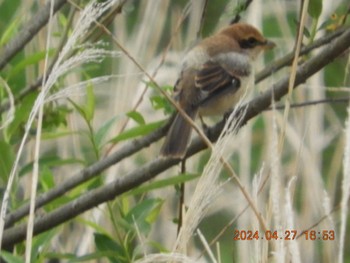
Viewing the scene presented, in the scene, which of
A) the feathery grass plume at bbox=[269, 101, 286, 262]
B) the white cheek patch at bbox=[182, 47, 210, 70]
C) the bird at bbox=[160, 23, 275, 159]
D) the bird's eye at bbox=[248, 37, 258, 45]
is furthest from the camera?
the bird's eye at bbox=[248, 37, 258, 45]

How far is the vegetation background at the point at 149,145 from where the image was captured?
2.09 m

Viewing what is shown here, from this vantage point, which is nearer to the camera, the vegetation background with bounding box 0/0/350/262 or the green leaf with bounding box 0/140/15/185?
the vegetation background with bounding box 0/0/350/262

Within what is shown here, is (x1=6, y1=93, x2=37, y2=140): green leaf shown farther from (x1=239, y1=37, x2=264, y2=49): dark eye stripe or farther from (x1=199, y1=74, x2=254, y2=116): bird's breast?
(x1=239, y1=37, x2=264, y2=49): dark eye stripe

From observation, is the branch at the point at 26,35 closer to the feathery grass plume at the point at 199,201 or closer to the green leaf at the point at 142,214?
the green leaf at the point at 142,214

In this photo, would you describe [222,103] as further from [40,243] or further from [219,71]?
[40,243]

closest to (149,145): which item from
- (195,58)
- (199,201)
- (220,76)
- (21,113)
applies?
(21,113)

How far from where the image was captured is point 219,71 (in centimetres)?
372

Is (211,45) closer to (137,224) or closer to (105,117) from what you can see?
(105,117)

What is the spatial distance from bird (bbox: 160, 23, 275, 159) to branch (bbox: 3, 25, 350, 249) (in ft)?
2.74

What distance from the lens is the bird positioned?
3.57 meters

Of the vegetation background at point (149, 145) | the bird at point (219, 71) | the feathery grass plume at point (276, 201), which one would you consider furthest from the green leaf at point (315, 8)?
the bird at point (219, 71)

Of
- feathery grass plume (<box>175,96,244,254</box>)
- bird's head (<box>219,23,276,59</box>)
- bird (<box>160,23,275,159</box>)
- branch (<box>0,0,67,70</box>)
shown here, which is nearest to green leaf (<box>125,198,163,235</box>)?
feathery grass plume (<box>175,96,244,254</box>)

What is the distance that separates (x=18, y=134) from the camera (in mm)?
2812

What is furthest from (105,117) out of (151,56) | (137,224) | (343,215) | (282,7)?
(343,215)
